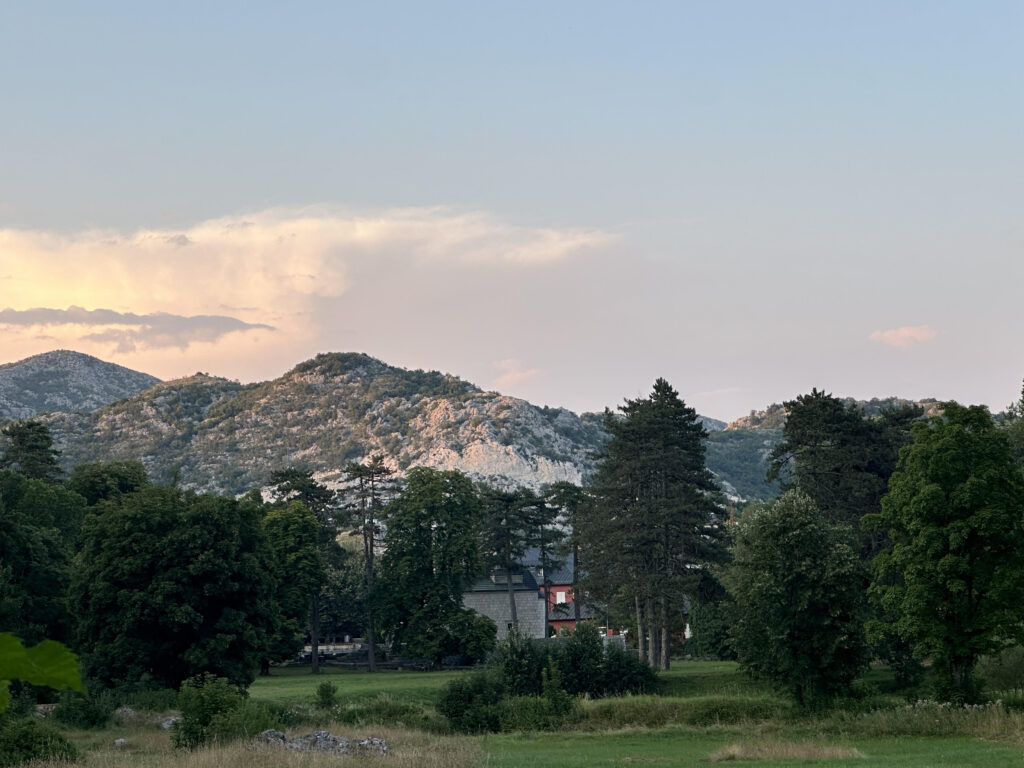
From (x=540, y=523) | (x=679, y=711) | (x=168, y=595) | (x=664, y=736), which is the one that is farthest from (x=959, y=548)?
(x=540, y=523)

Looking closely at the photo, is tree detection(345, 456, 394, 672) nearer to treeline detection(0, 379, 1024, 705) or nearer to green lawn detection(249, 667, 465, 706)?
treeline detection(0, 379, 1024, 705)

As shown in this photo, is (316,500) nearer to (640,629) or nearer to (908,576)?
(640,629)

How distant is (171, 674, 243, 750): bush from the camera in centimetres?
3531

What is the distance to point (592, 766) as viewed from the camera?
33.4 m

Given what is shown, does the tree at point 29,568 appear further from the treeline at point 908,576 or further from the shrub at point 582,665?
the treeline at point 908,576

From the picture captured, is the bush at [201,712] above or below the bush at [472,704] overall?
above

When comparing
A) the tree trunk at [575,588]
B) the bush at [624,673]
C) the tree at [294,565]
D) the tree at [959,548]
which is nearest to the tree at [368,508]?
the tree at [294,565]

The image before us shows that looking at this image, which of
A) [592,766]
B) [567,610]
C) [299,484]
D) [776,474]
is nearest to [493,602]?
[567,610]

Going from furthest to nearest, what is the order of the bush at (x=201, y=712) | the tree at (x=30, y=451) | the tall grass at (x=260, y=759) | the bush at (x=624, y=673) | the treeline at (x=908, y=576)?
the tree at (x=30, y=451)
the bush at (x=624, y=673)
the treeline at (x=908, y=576)
the bush at (x=201, y=712)
the tall grass at (x=260, y=759)

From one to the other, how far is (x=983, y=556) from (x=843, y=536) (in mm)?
8084

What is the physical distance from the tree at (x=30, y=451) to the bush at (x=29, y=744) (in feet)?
206

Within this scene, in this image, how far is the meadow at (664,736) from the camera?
3092 centimetres

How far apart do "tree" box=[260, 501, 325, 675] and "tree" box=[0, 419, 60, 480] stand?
1867 cm

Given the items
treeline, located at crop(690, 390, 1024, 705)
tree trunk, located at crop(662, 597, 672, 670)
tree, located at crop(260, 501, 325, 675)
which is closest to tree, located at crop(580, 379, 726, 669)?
tree trunk, located at crop(662, 597, 672, 670)
